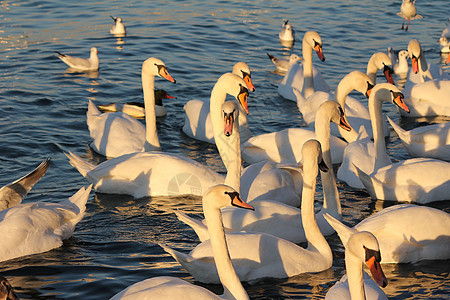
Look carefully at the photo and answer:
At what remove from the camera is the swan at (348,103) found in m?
11.6

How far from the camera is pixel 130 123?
38.6 feet

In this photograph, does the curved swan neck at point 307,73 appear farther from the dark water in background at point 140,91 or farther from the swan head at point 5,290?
the swan head at point 5,290

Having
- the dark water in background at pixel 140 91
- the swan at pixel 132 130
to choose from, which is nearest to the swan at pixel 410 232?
the dark water in background at pixel 140 91

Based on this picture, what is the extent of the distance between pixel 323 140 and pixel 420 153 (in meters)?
2.57

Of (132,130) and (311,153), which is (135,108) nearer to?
(132,130)

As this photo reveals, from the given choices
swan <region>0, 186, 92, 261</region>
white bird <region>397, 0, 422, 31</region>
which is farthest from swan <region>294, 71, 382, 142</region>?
white bird <region>397, 0, 422, 31</region>

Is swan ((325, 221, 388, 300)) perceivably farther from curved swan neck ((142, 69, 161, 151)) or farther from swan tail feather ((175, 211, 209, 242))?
curved swan neck ((142, 69, 161, 151))

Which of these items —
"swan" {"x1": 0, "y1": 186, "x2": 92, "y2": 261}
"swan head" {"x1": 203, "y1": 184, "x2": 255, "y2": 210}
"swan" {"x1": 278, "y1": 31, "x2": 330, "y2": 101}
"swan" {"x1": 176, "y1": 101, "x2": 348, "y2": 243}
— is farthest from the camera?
"swan" {"x1": 278, "y1": 31, "x2": 330, "y2": 101}

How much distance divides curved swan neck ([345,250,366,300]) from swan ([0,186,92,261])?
137 inches

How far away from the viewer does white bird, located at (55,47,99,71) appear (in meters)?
16.2

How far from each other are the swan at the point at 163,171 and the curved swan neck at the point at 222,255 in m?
3.01

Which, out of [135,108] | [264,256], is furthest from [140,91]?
[264,256]

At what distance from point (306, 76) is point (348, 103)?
206 centimetres

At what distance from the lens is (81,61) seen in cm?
1619
